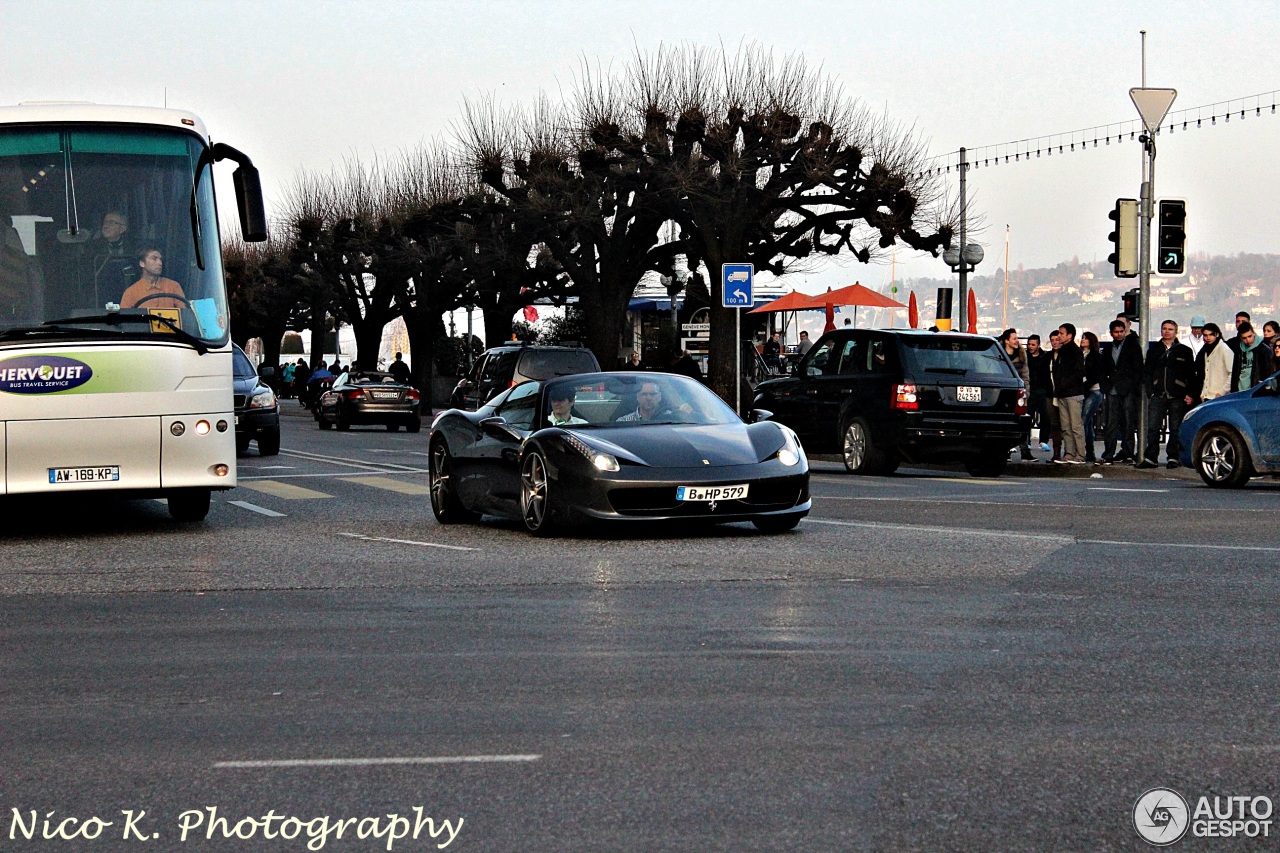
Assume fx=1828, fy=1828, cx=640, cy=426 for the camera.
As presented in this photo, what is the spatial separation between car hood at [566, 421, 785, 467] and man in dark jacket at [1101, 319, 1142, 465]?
35.1 ft

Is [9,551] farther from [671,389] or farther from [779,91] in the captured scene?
[779,91]

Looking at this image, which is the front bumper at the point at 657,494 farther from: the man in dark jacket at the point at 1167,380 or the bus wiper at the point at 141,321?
the man in dark jacket at the point at 1167,380

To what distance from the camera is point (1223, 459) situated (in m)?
19.4

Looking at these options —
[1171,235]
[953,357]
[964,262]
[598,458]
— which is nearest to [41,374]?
[598,458]

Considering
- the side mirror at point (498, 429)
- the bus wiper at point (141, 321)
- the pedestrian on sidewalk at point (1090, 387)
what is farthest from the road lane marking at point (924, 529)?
the pedestrian on sidewalk at point (1090, 387)

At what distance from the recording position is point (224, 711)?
6.58 m

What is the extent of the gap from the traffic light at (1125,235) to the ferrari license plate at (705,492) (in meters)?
12.6

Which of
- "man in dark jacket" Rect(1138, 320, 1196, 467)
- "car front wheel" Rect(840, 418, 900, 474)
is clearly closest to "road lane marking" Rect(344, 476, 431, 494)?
"car front wheel" Rect(840, 418, 900, 474)

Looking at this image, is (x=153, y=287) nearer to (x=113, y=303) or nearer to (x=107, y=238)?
(x=113, y=303)

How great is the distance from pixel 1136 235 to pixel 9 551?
1601cm

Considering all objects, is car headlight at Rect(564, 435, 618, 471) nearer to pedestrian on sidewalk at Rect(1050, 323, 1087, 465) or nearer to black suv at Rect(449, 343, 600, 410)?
pedestrian on sidewalk at Rect(1050, 323, 1087, 465)

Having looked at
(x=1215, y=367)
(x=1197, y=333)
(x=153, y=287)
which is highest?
(x=153, y=287)

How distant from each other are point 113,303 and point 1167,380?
14.0 metres

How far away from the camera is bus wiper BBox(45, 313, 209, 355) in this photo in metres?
13.7
